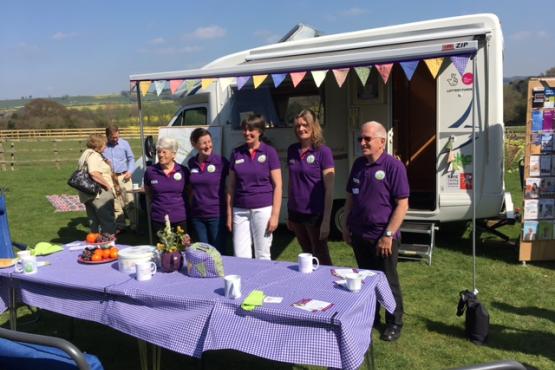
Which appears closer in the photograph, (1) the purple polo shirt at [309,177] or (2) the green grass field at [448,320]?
(2) the green grass field at [448,320]

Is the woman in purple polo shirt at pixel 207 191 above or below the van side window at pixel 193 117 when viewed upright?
below

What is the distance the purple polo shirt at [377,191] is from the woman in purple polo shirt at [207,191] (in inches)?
50.1

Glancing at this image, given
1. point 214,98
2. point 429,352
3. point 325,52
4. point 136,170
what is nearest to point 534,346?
point 429,352

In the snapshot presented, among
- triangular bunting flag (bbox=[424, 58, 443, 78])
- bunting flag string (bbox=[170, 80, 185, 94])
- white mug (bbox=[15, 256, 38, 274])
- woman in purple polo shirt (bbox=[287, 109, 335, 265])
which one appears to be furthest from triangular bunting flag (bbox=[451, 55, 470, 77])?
white mug (bbox=[15, 256, 38, 274])

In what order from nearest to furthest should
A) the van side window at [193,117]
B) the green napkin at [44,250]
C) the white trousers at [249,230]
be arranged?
the green napkin at [44,250] → the white trousers at [249,230] → the van side window at [193,117]

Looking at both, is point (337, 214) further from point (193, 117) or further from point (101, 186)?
point (101, 186)

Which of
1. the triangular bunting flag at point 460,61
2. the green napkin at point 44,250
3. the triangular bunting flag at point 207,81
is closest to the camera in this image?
the green napkin at point 44,250

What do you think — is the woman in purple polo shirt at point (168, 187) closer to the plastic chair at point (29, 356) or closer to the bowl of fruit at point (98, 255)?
the bowl of fruit at point (98, 255)

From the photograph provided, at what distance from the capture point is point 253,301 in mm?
2428

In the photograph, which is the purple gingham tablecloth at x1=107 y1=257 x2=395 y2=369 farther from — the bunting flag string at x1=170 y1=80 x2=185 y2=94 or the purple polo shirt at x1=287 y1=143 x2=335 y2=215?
the bunting flag string at x1=170 y1=80 x2=185 y2=94

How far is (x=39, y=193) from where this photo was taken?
40.3ft

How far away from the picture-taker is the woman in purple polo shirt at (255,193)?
399 centimetres

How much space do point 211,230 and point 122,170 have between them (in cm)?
368

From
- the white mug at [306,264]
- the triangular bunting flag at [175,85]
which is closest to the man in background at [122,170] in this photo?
the triangular bunting flag at [175,85]
